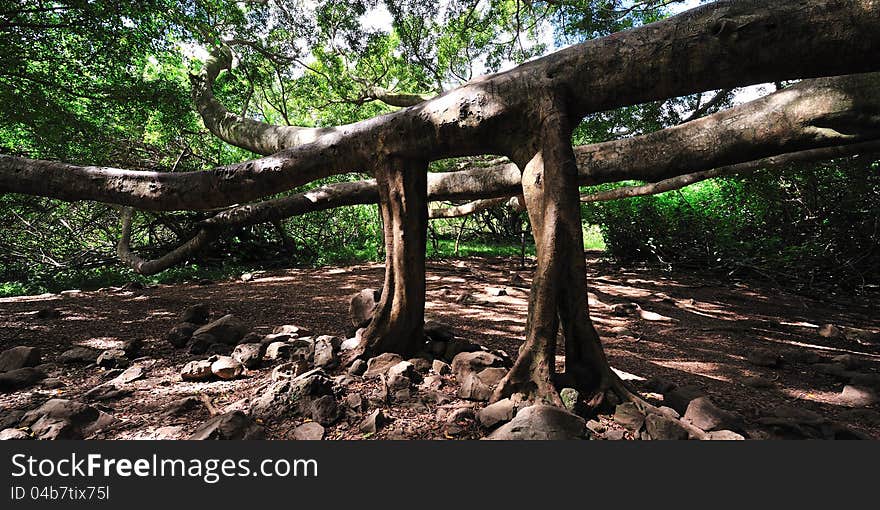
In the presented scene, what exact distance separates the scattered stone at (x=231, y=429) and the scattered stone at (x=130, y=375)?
1.27m

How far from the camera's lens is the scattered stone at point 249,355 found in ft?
9.24

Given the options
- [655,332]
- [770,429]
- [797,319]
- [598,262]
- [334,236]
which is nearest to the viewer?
[770,429]

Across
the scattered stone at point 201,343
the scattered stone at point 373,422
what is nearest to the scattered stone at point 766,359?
the scattered stone at point 373,422

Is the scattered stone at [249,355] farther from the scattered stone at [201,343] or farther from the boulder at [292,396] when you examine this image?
the boulder at [292,396]

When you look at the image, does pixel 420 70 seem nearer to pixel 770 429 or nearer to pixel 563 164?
pixel 563 164

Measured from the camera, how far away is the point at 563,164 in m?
2.12

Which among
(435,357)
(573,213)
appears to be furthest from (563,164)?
(435,357)

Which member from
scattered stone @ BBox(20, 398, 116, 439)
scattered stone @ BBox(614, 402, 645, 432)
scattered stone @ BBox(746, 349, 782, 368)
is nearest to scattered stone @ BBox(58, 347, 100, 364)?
scattered stone @ BBox(20, 398, 116, 439)

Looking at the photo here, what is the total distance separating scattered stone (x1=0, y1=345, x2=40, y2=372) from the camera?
2787mm

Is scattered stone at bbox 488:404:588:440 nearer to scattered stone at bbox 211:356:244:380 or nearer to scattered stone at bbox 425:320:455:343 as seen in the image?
scattered stone at bbox 425:320:455:343

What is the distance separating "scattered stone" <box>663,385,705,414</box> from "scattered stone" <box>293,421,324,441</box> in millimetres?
1925

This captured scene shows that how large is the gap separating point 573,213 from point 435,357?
4.86 ft

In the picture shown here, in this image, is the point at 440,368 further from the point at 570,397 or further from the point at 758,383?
the point at 758,383

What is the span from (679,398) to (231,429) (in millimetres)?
2382
